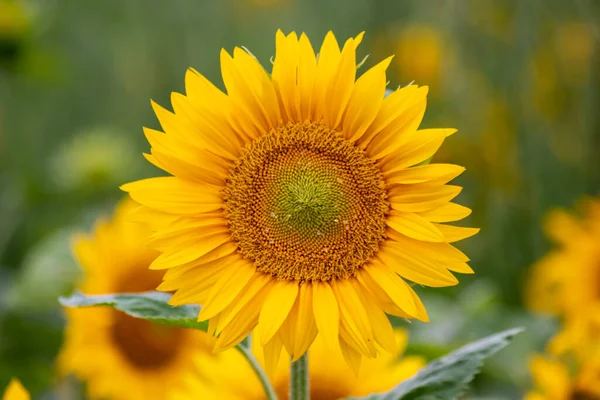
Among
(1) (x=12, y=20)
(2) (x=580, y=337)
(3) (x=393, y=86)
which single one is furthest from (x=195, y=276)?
(3) (x=393, y=86)

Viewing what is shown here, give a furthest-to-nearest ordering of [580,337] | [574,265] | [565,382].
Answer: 1. [574,265]
2. [580,337]
3. [565,382]

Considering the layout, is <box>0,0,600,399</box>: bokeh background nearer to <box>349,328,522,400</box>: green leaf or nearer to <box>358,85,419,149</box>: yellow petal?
<box>349,328,522,400</box>: green leaf

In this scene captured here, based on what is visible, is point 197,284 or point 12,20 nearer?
point 197,284

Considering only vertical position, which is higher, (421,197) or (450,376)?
(421,197)

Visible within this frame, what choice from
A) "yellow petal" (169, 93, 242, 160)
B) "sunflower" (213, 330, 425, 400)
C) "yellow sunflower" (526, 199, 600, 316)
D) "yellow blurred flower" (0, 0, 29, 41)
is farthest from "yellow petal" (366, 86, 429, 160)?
"yellow blurred flower" (0, 0, 29, 41)

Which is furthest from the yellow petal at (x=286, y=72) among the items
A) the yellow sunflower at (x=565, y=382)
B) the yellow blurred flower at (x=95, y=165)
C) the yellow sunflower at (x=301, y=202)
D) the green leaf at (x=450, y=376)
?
the yellow blurred flower at (x=95, y=165)

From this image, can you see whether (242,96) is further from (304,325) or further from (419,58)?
(419,58)

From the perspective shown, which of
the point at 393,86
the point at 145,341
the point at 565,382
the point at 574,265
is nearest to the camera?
the point at 565,382

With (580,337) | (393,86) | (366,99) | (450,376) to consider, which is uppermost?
(393,86)
